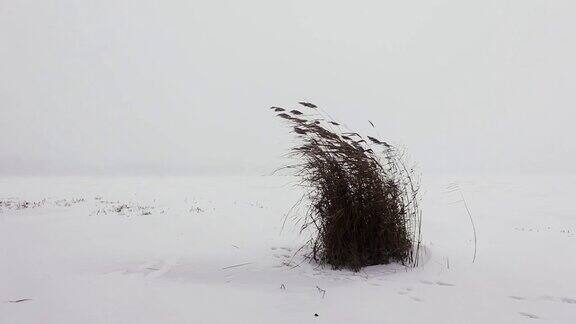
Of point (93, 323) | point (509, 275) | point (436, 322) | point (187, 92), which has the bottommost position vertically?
point (93, 323)

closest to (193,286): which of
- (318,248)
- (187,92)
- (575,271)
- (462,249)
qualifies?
(318,248)

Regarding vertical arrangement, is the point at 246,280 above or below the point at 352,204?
below

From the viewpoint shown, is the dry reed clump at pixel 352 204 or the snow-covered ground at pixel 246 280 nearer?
the snow-covered ground at pixel 246 280

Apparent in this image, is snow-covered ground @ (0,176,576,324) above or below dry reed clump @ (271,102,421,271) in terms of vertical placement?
below

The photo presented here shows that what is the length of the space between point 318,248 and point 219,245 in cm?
164

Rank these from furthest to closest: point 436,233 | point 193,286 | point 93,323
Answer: point 436,233 < point 193,286 < point 93,323

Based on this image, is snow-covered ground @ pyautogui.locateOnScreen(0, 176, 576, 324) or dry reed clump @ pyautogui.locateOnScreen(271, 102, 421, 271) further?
dry reed clump @ pyautogui.locateOnScreen(271, 102, 421, 271)

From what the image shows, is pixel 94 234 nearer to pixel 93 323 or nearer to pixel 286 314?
pixel 93 323

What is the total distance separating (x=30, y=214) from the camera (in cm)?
880

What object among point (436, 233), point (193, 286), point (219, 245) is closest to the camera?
point (193, 286)

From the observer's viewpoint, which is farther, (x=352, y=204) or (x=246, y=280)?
(x=352, y=204)

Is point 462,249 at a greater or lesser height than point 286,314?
greater

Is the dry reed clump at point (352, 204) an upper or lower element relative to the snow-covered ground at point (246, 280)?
upper

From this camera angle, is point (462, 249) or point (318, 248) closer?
point (318, 248)
